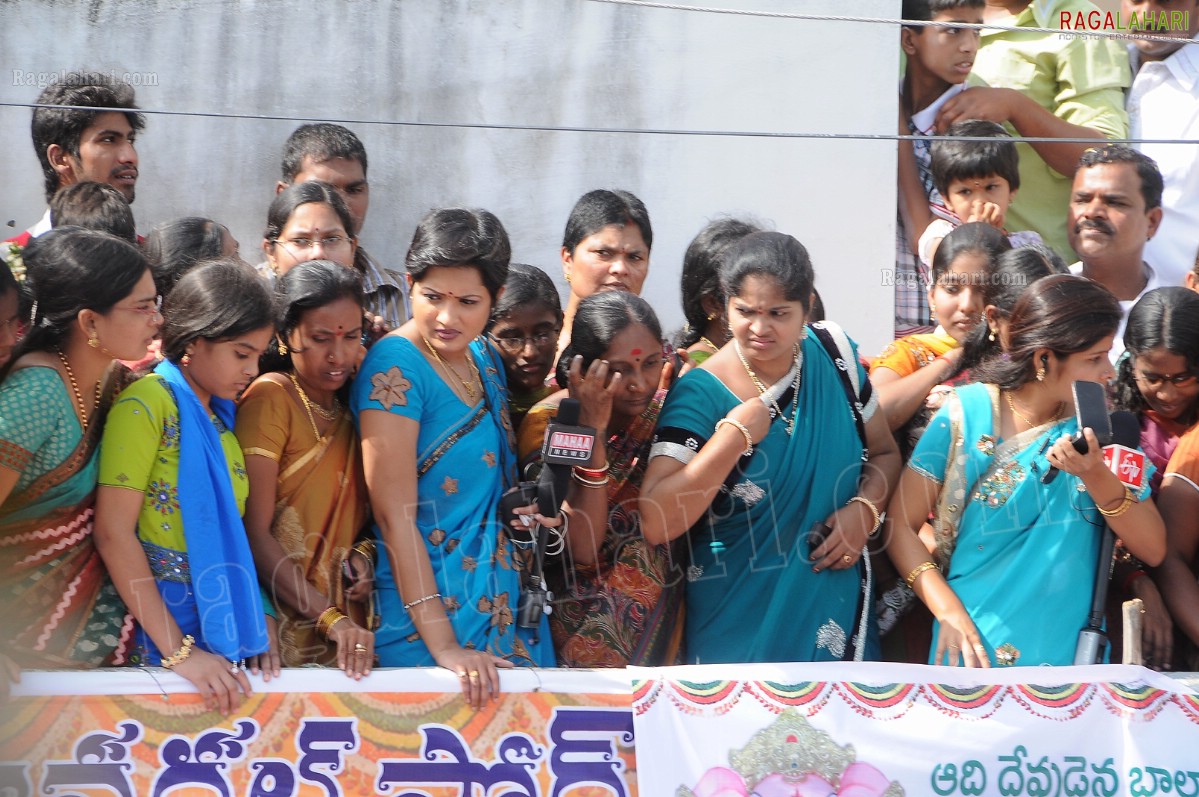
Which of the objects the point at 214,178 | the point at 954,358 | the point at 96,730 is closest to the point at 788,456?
the point at 954,358

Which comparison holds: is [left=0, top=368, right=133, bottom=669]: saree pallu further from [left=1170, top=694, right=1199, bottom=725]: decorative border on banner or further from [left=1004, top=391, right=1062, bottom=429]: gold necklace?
[left=1170, top=694, right=1199, bottom=725]: decorative border on banner

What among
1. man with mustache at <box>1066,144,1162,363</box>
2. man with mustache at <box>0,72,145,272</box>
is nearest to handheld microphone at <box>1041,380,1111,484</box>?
man with mustache at <box>1066,144,1162,363</box>

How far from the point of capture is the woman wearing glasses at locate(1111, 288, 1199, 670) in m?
3.22

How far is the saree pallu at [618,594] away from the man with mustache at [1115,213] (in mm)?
2037

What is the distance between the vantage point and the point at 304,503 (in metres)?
3.05

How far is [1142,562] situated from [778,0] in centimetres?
276

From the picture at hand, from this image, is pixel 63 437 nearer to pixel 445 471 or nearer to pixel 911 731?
pixel 445 471

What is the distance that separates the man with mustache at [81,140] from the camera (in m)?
4.00

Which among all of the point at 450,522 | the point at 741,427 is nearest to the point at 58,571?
the point at 450,522

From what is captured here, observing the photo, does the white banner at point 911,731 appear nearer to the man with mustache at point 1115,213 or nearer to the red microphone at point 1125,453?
the red microphone at point 1125,453

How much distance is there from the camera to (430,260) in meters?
3.16

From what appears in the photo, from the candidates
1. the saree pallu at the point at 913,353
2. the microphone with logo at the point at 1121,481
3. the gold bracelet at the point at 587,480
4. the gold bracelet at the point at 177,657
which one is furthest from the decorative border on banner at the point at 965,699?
the gold bracelet at the point at 177,657

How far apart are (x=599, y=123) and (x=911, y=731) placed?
288 centimetres

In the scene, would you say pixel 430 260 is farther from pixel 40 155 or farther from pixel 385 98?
pixel 385 98
